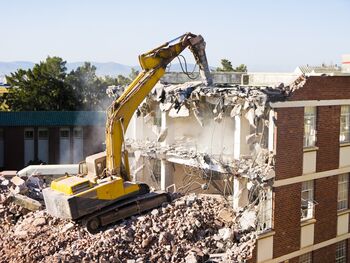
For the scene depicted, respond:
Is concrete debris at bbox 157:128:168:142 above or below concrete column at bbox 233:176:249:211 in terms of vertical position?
above

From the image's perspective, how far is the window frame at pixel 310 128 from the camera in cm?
1734

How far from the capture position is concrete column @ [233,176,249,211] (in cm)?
1753

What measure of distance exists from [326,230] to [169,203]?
5.95 metres

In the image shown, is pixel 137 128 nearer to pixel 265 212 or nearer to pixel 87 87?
pixel 265 212

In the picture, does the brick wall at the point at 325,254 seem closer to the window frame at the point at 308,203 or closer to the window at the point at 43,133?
the window frame at the point at 308,203

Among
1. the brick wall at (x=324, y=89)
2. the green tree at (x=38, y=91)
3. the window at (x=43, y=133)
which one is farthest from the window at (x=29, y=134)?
the brick wall at (x=324, y=89)

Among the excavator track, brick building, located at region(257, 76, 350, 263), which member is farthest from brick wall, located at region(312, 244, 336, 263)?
the excavator track

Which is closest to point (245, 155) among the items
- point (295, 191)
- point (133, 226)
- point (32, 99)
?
point (295, 191)

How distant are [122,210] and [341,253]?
904 centimetres

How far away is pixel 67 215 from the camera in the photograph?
52.6 ft

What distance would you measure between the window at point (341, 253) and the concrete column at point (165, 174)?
23.9 feet

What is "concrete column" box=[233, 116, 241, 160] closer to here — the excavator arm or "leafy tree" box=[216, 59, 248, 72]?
the excavator arm

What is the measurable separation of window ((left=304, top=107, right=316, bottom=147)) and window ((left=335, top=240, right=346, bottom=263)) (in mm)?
4700

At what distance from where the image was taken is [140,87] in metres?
18.1
